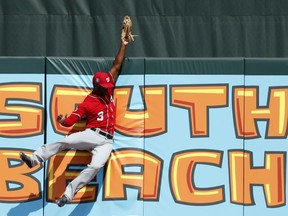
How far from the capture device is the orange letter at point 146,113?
6.41 metres

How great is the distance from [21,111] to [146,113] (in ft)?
4.61

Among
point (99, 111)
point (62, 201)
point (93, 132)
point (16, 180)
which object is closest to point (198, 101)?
point (99, 111)

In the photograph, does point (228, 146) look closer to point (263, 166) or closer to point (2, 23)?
point (263, 166)

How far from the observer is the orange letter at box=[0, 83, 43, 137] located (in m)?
6.36

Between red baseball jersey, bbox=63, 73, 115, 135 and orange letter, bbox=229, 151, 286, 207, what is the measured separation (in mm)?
1417

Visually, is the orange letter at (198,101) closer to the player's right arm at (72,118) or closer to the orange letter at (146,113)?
the orange letter at (146,113)

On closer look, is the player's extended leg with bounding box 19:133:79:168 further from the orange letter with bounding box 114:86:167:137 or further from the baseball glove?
the baseball glove

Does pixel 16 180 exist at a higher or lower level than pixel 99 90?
lower

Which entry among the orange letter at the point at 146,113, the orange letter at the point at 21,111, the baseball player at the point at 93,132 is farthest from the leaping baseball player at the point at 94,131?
the orange letter at the point at 21,111

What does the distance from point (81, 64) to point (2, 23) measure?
128 centimetres

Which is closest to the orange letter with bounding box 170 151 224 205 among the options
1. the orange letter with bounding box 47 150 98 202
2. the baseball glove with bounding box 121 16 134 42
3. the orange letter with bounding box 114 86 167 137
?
the orange letter with bounding box 114 86 167 137

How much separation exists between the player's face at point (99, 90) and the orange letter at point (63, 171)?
71 cm

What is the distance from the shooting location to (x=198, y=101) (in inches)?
252

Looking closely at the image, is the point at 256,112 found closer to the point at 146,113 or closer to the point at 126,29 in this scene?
the point at 146,113
